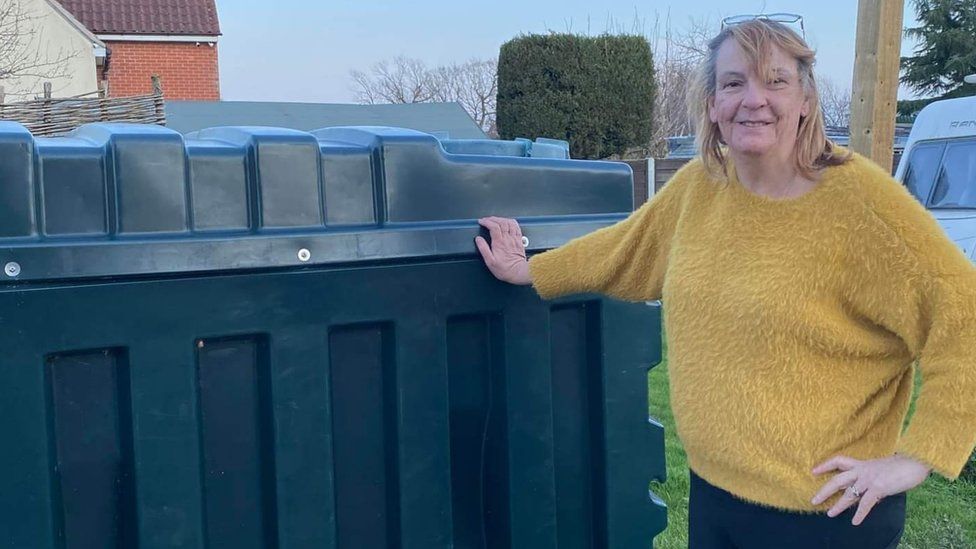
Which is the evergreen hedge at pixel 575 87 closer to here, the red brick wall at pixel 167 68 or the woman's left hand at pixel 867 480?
the red brick wall at pixel 167 68

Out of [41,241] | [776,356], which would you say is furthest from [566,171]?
[41,241]

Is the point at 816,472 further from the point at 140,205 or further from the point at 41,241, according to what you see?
the point at 41,241

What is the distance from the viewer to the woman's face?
5.79ft

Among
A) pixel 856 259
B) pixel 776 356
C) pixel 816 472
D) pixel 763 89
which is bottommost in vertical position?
pixel 816 472

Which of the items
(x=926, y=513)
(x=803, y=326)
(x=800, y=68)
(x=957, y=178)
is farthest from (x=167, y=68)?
(x=803, y=326)

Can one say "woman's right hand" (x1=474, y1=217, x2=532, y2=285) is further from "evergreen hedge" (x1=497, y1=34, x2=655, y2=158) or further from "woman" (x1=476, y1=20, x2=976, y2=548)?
"evergreen hedge" (x1=497, y1=34, x2=655, y2=158)

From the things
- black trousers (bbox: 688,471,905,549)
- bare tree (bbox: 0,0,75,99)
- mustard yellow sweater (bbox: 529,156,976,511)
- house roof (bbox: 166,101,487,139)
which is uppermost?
bare tree (bbox: 0,0,75,99)

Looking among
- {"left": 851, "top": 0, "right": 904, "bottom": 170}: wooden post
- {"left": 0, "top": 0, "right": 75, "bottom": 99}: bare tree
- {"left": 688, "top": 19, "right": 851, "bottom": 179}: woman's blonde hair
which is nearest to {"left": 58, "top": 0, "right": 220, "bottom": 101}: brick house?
{"left": 0, "top": 0, "right": 75, "bottom": 99}: bare tree

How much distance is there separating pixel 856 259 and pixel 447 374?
849mm

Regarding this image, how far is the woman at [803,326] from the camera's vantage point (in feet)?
5.33

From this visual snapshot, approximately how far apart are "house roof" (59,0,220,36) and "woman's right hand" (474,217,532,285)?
2167 centimetres

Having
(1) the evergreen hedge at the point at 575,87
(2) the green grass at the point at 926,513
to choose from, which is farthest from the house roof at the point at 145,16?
(2) the green grass at the point at 926,513

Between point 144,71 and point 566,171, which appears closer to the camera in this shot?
point 566,171

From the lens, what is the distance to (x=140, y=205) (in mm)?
1757
